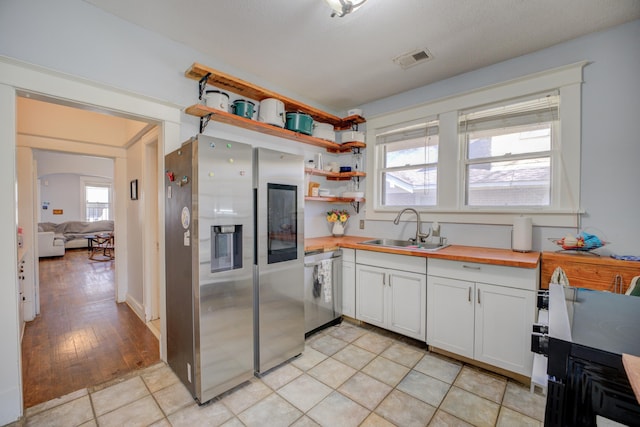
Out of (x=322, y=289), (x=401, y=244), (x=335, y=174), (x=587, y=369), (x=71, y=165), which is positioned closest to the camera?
(x=587, y=369)

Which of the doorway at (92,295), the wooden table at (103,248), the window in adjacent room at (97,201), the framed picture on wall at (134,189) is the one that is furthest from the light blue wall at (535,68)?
the window in adjacent room at (97,201)

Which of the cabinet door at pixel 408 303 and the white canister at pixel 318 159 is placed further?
the white canister at pixel 318 159

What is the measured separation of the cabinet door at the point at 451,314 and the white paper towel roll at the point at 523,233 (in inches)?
23.7

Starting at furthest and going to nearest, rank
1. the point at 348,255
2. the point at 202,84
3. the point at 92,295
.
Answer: the point at 92,295, the point at 348,255, the point at 202,84

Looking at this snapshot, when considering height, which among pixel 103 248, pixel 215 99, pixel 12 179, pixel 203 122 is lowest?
pixel 103 248

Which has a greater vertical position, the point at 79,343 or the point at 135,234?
the point at 135,234

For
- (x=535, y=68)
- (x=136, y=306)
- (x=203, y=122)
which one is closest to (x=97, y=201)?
(x=136, y=306)

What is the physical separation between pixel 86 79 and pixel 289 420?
2.59 metres

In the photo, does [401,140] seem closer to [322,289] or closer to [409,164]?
[409,164]

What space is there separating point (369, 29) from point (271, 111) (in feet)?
3.77

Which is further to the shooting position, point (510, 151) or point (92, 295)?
point (92, 295)

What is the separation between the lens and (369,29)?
6.84 ft

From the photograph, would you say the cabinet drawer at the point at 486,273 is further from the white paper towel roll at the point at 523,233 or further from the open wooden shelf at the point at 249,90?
the open wooden shelf at the point at 249,90

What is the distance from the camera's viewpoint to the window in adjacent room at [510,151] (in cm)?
241
